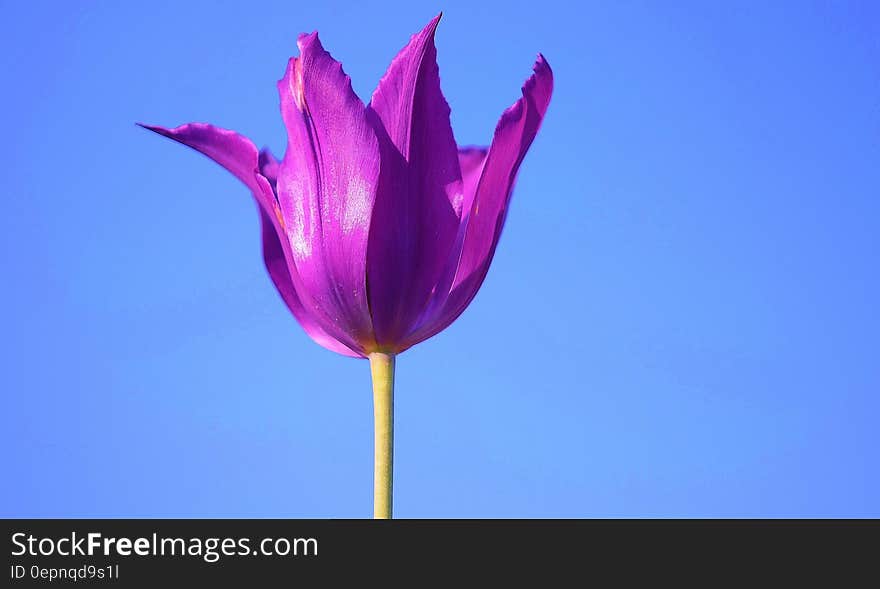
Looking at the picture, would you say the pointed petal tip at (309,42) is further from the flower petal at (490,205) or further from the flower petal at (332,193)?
the flower petal at (490,205)

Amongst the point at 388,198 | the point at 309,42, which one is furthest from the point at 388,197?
the point at 309,42

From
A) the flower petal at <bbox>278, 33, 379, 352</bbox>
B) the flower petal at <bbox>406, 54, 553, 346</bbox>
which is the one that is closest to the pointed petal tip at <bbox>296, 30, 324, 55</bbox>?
the flower petal at <bbox>278, 33, 379, 352</bbox>

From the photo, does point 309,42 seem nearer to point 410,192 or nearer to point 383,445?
point 410,192

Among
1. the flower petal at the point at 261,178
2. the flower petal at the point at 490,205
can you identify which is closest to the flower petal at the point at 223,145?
the flower petal at the point at 261,178
